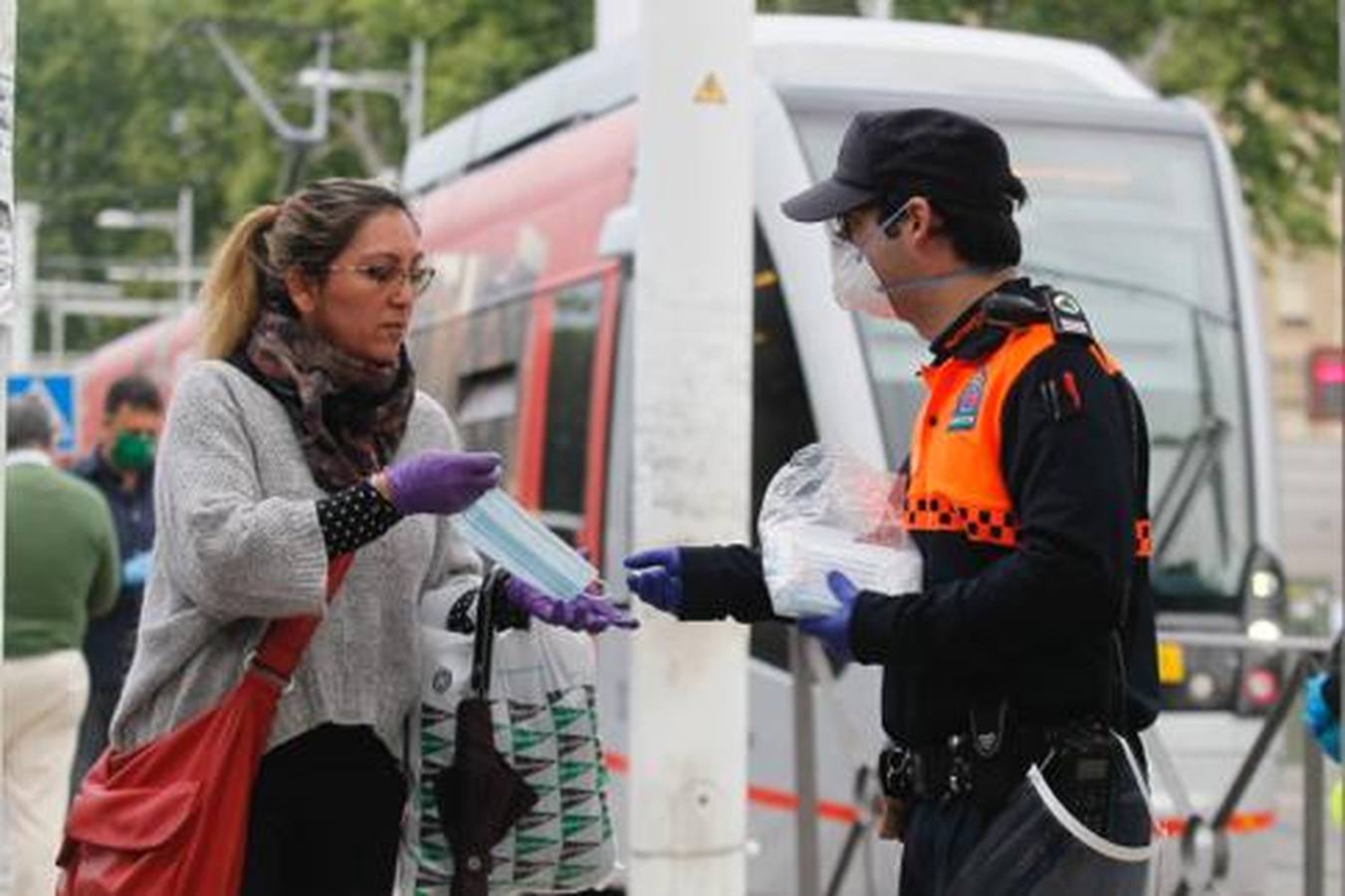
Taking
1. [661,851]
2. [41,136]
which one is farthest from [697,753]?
[41,136]

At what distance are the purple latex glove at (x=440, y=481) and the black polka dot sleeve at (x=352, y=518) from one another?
30 mm

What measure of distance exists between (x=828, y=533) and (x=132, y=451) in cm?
717

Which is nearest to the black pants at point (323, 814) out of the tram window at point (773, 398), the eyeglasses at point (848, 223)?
the eyeglasses at point (848, 223)

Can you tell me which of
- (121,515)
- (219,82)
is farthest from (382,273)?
(219,82)

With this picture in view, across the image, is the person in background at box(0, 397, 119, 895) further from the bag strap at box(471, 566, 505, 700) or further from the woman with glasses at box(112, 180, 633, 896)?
the bag strap at box(471, 566, 505, 700)

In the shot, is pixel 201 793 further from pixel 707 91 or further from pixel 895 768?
pixel 707 91

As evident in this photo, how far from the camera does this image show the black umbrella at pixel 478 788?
4.41 metres

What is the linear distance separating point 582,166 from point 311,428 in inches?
292

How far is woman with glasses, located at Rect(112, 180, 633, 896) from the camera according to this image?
4199 mm

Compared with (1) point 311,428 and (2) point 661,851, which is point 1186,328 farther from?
(1) point 311,428

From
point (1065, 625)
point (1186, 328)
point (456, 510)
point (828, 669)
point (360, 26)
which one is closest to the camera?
point (1065, 625)

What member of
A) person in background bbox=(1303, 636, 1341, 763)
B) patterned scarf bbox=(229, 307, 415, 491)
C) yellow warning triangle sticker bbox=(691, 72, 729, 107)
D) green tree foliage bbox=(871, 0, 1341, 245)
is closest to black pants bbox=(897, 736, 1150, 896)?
patterned scarf bbox=(229, 307, 415, 491)

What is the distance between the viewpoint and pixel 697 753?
24.9ft

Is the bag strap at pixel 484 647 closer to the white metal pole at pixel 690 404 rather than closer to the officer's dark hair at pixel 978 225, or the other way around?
the officer's dark hair at pixel 978 225
